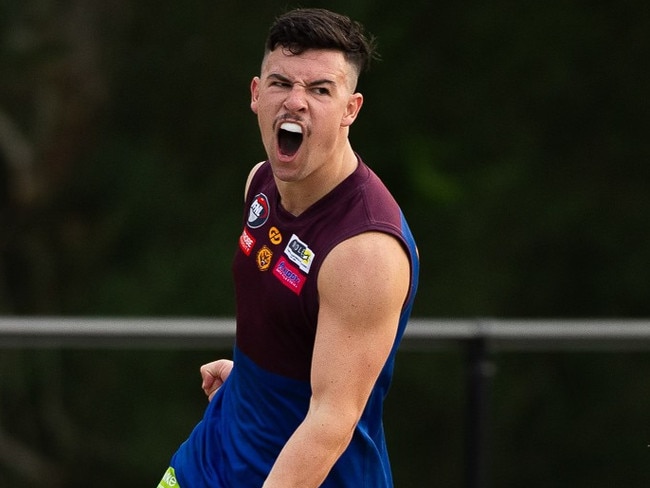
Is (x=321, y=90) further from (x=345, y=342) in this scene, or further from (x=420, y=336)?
(x=420, y=336)

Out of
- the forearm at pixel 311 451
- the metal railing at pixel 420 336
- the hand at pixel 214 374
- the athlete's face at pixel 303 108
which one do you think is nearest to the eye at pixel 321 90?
the athlete's face at pixel 303 108

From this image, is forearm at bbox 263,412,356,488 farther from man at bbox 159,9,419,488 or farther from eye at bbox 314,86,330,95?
eye at bbox 314,86,330,95

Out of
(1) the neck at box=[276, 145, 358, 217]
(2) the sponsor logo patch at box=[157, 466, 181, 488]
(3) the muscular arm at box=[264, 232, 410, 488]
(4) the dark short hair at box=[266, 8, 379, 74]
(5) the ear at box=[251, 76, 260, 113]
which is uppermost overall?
(4) the dark short hair at box=[266, 8, 379, 74]

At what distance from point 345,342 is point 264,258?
37 centimetres

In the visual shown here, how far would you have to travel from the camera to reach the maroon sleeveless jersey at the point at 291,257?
9.10 ft

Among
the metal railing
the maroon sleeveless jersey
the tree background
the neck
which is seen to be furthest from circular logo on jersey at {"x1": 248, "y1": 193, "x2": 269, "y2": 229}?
the tree background

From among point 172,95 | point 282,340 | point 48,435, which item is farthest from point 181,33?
point 282,340

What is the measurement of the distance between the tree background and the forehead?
4426 mm

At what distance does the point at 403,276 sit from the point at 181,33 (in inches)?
250

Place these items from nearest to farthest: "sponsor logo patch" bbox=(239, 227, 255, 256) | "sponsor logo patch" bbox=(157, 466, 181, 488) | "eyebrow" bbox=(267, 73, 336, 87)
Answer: "eyebrow" bbox=(267, 73, 336, 87) → "sponsor logo patch" bbox=(239, 227, 255, 256) → "sponsor logo patch" bbox=(157, 466, 181, 488)

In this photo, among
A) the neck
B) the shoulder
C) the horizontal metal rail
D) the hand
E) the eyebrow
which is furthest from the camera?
Result: the horizontal metal rail

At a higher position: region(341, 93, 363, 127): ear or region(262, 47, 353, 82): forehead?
region(262, 47, 353, 82): forehead

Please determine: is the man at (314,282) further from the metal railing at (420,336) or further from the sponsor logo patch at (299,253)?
the metal railing at (420,336)

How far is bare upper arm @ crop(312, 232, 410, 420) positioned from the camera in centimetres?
265
